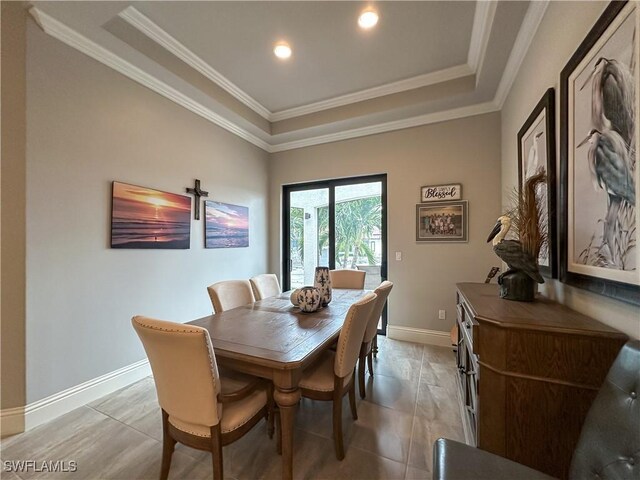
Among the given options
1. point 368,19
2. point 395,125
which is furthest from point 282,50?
point 395,125

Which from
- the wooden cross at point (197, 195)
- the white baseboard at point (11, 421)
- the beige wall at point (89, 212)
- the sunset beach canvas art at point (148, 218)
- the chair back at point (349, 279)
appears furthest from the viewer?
the chair back at point (349, 279)

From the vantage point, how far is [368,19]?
2.09 meters

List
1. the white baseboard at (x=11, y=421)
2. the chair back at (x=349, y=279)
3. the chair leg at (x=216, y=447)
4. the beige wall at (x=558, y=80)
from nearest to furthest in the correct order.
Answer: the beige wall at (x=558, y=80) < the chair leg at (x=216, y=447) < the white baseboard at (x=11, y=421) < the chair back at (x=349, y=279)

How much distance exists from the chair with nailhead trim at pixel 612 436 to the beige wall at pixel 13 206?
2670 mm

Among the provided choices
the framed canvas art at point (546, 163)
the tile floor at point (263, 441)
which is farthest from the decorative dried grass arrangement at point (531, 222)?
the tile floor at point (263, 441)

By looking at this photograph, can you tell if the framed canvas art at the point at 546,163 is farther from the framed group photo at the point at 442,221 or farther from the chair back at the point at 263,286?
the chair back at the point at 263,286

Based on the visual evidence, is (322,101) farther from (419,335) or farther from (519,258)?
(419,335)

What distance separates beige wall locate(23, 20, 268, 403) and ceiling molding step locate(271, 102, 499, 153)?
1.60 m

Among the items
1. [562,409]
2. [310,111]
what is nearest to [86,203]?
[310,111]

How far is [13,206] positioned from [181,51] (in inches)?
75.6

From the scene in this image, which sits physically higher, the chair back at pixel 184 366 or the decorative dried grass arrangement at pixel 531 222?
the decorative dried grass arrangement at pixel 531 222

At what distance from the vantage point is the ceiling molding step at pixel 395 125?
3.03 meters

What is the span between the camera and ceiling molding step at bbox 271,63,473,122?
275 cm

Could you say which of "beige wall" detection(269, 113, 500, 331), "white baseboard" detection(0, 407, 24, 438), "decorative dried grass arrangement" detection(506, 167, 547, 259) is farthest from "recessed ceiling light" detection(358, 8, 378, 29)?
"white baseboard" detection(0, 407, 24, 438)
